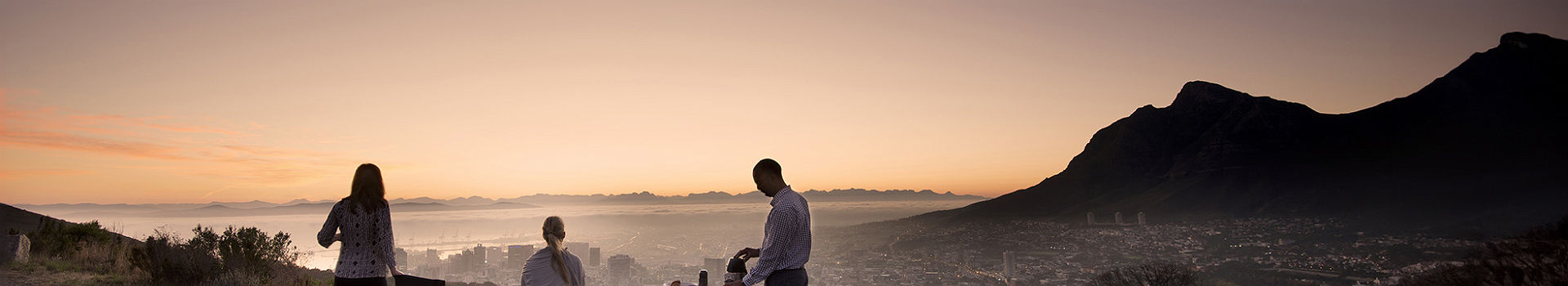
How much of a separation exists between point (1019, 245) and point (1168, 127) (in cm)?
7159

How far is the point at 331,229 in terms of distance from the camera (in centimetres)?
491

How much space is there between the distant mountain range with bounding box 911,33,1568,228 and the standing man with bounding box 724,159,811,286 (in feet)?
372

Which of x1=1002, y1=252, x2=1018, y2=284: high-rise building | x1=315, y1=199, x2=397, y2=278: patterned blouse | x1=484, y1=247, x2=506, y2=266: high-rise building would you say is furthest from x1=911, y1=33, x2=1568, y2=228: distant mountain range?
x1=315, y1=199, x2=397, y2=278: patterned blouse

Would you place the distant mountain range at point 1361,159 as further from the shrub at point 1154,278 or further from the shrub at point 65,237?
the shrub at point 65,237

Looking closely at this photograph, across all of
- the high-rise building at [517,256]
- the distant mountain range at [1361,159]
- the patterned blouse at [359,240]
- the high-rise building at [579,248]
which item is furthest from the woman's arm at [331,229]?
the high-rise building at [579,248]

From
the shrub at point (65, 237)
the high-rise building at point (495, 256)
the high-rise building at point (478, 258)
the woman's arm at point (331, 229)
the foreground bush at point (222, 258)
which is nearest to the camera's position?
the woman's arm at point (331, 229)

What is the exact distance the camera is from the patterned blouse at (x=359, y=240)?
16.2 feet

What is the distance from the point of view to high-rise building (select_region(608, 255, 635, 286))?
81.9 meters

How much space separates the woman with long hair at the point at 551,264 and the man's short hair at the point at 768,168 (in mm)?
2343

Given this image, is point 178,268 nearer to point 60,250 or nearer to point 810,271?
point 60,250

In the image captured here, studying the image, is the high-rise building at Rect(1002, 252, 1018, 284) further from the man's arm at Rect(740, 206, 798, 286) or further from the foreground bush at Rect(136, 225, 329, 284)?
the man's arm at Rect(740, 206, 798, 286)

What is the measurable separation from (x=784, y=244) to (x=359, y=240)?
120 inches

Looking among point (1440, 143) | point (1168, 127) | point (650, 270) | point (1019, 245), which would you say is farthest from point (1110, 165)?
point (650, 270)

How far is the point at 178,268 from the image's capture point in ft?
34.3
